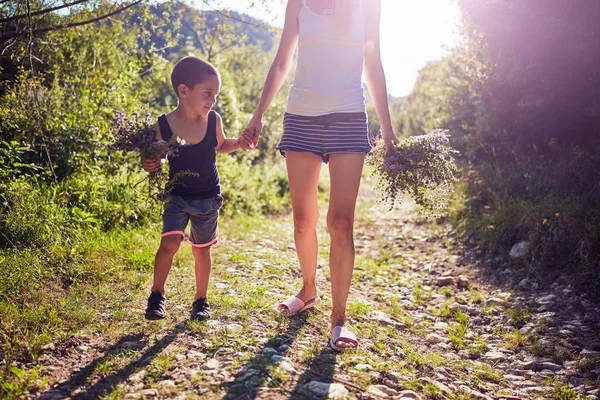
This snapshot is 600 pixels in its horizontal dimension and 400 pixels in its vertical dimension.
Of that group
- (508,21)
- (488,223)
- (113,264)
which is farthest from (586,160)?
(113,264)

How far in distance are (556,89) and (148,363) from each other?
273 inches

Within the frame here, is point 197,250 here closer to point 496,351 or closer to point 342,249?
point 342,249

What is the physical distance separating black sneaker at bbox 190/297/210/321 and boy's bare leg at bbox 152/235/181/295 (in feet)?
1.22

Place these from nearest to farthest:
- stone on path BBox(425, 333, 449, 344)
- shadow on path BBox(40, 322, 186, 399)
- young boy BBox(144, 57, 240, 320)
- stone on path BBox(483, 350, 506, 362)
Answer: shadow on path BBox(40, 322, 186, 399) < young boy BBox(144, 57, 240, 320) < stone on path BBox(483, 350, 506, 362) < stone on path BBox(425, 333, 449, 344)

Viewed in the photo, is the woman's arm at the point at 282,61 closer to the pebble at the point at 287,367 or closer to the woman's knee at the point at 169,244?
the woman's knee at the point at 169,244

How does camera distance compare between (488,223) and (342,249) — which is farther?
(488,223)

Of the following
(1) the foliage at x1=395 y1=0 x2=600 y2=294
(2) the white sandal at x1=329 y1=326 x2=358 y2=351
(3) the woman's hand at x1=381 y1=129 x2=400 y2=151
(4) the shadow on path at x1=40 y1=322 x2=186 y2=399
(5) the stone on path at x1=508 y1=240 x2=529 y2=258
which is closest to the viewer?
(4) the shadow on path at x1=40 y1=322 x2=186 y2=399

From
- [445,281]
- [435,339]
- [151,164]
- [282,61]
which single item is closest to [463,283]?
[445,281]

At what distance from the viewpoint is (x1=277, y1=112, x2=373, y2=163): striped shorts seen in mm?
3807

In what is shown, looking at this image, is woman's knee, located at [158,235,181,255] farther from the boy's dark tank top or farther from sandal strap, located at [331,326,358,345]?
sandal strap, located at [331,326,358,345]

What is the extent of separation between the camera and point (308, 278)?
4.50 meters

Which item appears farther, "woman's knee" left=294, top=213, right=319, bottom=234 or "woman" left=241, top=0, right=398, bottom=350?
"woman's knee" left=294, top=213, right=319, bottom=234

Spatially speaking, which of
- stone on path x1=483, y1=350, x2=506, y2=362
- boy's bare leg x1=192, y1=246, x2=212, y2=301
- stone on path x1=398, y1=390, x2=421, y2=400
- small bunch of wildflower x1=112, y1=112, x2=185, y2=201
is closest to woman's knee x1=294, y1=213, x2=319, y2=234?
boy's bare leg x1=192, y1=246, x2=212, y2=301

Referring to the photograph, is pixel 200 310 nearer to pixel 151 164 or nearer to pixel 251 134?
pixel 151 164
